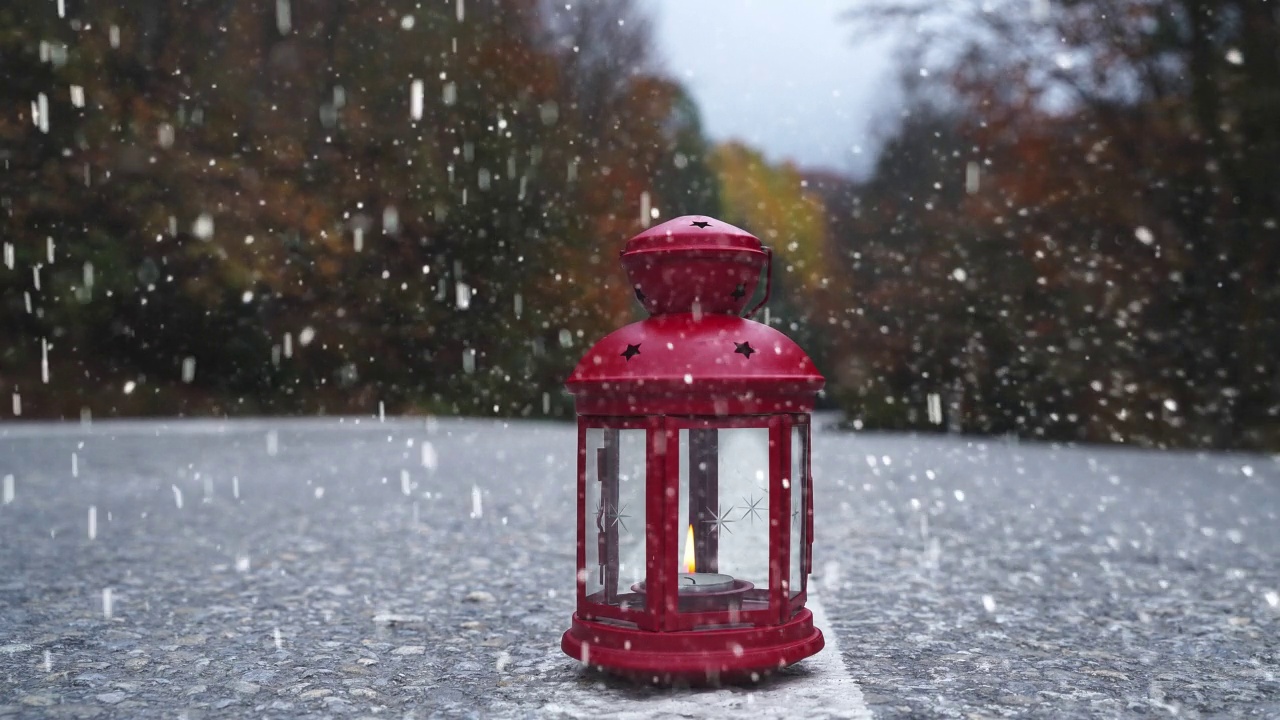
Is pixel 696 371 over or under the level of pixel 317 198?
under

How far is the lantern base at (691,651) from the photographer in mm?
3135

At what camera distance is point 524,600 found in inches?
193

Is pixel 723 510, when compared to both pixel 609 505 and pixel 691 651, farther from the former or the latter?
pixel 691 651

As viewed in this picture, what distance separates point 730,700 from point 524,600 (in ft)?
6.21

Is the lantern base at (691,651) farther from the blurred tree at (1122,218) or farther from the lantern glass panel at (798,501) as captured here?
Answer: the blurred tree at (1122,218)

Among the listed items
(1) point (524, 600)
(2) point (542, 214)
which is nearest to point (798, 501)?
(1) point (524, 600)

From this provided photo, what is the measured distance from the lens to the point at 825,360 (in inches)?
1022

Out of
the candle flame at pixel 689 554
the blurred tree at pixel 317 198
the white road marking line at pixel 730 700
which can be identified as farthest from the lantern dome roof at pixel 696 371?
the blurred tree at pixel 317 198

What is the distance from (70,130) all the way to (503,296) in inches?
366

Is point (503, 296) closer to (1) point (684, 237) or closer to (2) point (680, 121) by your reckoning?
(2) point (680, 121)

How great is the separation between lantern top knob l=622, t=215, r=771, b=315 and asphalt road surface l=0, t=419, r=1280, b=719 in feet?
3.87

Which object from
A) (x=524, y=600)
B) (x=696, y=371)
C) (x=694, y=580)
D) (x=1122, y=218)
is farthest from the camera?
(x=1122, y=218)

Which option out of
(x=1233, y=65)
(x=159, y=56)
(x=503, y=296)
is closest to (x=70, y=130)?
(x=159, y=56)

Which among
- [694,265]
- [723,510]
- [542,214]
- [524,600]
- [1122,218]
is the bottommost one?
[524,600]
